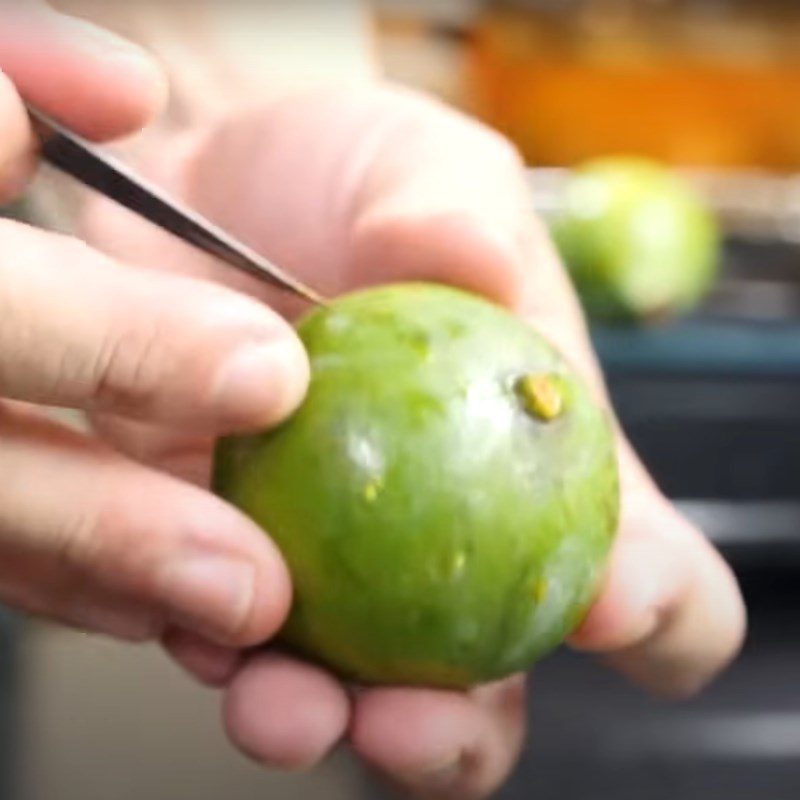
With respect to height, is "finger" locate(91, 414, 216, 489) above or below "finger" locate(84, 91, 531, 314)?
below

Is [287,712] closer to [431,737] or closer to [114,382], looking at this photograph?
[431,737]

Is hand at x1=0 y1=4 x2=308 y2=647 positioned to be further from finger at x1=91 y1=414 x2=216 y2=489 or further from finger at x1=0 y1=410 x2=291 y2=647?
finger at x1=91 y1=414 x2=216 y2=489

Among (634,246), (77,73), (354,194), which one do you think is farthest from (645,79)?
(77,73)

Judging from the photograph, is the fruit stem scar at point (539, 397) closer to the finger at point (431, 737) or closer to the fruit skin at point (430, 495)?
the fruit skin at point (430, 495)

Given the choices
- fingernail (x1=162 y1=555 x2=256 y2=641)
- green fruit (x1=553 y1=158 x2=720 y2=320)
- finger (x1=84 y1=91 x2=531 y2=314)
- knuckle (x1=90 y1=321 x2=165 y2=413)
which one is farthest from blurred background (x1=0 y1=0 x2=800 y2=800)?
knuckle (x1=90 y1=321 x2=165 y2=413)

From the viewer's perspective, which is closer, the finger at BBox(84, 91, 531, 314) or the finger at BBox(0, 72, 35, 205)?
the finger at BBox(0, 72, 35, 205)

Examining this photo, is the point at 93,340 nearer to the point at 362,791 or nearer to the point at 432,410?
the point at 432,410

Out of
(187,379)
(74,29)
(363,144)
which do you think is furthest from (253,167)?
(187,379)
